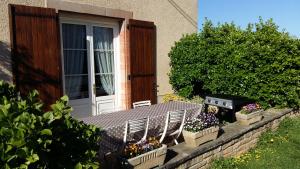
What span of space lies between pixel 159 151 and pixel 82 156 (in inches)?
66.9

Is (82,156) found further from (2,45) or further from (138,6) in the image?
(138,6)

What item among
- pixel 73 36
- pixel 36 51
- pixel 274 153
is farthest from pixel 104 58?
pixel 274 153

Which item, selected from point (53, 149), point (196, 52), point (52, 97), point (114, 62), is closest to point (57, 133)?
point (53, 149)

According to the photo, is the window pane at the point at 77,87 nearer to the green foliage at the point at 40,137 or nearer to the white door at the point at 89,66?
the white door at the point at 89,66

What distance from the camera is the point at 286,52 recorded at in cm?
727

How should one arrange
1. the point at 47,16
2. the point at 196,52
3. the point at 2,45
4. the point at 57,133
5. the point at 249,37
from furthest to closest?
the point at 196,52 < the point at 249,37 < the point at 47,16 < the point at 2,45 < the point at 57,133

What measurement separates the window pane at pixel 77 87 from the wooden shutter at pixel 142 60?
1.16 m

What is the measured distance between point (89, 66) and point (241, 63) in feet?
12.9

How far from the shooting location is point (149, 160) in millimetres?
3758

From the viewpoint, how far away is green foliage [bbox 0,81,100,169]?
71.1 inches

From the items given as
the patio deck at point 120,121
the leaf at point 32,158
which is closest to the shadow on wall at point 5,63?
the patio deck at point 120,121

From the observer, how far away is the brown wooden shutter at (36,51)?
5.02 meters

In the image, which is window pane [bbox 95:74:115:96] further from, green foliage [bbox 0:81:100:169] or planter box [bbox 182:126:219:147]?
green foliage [bbox 0:81:100:169]

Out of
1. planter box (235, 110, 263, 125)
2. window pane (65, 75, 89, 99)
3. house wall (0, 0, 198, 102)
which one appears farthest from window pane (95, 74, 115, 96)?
planter box (235, 110, 263, 125)
